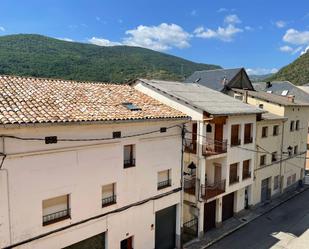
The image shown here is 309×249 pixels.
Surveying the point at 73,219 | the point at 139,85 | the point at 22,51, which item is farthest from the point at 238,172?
the point at 22,51

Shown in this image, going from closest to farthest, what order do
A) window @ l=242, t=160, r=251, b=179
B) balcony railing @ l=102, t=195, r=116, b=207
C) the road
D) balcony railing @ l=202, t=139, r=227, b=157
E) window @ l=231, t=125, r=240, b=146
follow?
balcony railing @ l=102, t=195, r=116, b=207, the road, balcony railing @ l=202, t=139, r=227, b=157, window @ l=231, t=125, r=240, b=146, window @ l=242, t=160, r=251, b=179

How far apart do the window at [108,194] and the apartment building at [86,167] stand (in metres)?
0.05

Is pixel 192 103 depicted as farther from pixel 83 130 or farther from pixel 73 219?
pixel 73 219

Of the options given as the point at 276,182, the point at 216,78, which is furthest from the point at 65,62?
the point at 276,182

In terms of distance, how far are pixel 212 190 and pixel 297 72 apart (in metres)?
71.4

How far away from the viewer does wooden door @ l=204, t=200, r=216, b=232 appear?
22.3m

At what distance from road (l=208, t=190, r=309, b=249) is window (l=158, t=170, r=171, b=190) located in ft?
18.4

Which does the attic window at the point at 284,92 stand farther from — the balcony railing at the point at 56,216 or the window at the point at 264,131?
the balcony railing at the point at 56,216

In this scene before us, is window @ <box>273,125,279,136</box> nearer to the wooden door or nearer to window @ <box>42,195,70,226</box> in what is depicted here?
the wooden door

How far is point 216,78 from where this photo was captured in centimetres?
3950

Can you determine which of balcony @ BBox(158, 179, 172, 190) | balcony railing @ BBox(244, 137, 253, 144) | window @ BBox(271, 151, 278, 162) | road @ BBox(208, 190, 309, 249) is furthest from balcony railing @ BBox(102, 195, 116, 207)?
window @ BBox(271, 151, 278, 162)

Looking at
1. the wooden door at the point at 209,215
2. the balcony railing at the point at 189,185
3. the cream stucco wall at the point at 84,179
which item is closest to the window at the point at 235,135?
the balcony railing at the point at 189,185

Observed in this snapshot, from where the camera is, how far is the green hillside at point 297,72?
7811cm

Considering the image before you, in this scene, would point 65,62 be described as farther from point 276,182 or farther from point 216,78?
point 276,182
